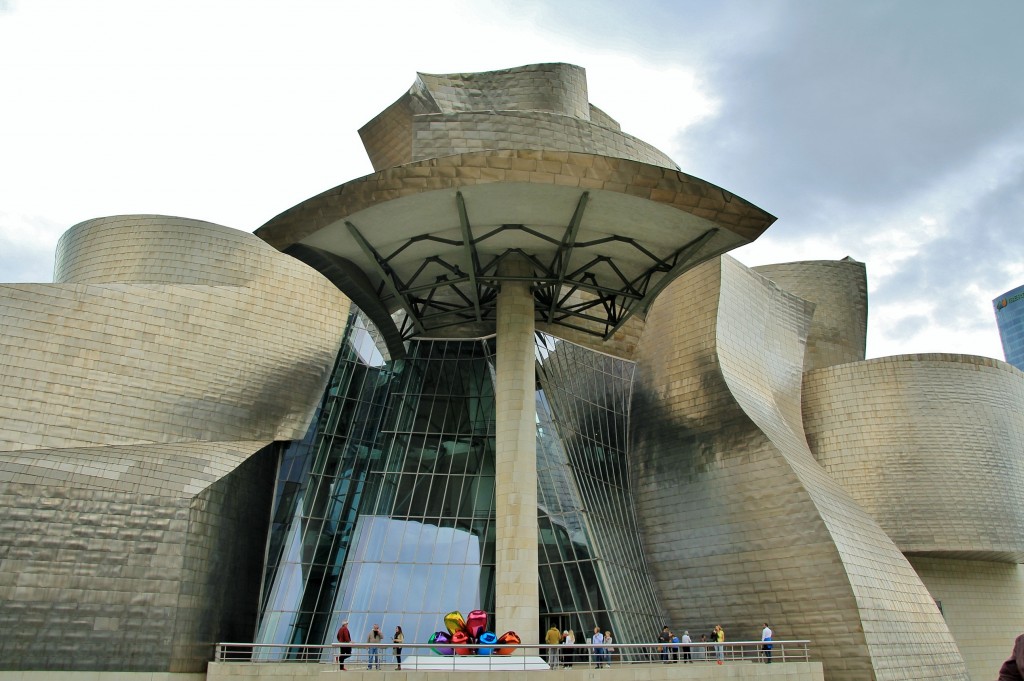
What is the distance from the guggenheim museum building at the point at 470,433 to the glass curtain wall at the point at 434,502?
96mm

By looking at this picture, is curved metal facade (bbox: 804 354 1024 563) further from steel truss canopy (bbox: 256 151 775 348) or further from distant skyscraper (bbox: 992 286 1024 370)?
distant skyscraper (bbox: 992 286 1024 370)

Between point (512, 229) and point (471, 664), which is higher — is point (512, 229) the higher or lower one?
the higher one

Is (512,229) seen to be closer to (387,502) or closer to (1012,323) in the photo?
(387,502)

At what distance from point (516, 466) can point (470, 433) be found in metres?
5.81

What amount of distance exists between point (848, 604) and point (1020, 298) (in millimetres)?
155449

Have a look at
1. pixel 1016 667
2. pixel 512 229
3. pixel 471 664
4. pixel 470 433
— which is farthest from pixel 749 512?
pixel 1016 667

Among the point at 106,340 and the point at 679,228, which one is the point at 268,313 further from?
the point at 679,228

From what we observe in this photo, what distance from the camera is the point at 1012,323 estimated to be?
504 ft

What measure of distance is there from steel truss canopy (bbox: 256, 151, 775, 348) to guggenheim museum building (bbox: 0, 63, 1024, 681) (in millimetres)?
91

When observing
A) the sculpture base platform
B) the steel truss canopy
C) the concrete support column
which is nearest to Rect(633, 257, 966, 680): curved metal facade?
the steel truss canopy

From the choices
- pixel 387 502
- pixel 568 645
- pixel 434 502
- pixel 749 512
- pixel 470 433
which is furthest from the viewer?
pixel 470 433

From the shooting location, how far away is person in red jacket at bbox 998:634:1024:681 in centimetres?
462

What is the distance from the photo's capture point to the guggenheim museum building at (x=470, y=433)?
65.5 feet

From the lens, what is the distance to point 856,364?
1329 inches
